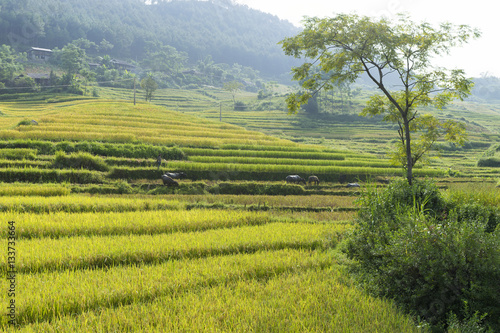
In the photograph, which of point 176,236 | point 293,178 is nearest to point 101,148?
point 293,178

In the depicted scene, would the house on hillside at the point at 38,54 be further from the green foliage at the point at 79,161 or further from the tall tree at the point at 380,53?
the tall tree at the point at 380,53

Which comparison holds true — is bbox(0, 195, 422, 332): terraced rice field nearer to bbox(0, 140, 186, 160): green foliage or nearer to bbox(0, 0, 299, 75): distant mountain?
bbox(0, 140, 186, 160): green foliage

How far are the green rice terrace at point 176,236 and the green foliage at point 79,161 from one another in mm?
58

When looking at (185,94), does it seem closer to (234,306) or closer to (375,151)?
(375,151)

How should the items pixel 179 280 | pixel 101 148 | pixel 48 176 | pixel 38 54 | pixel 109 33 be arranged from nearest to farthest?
1. pixel 179 280
2. pixel 48 176
3. pixel 101 148
4. pixel 38 54
5. pixel 109 33

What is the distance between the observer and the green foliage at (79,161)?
58.6ft

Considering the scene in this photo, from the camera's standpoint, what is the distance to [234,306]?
473cm

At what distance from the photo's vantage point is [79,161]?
18.2 m

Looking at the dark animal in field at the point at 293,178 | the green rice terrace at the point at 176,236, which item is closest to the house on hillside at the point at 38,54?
the green rice terrace at the point at 176,236

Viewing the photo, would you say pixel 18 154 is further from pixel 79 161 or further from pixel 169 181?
pixel 169 181

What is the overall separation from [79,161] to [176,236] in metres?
12.8

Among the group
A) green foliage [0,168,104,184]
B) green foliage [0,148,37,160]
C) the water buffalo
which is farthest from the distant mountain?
the water buffalo

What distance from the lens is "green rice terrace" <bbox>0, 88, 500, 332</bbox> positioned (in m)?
4.56

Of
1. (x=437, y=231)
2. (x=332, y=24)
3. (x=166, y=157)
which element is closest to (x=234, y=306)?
(x=437, y=231)
